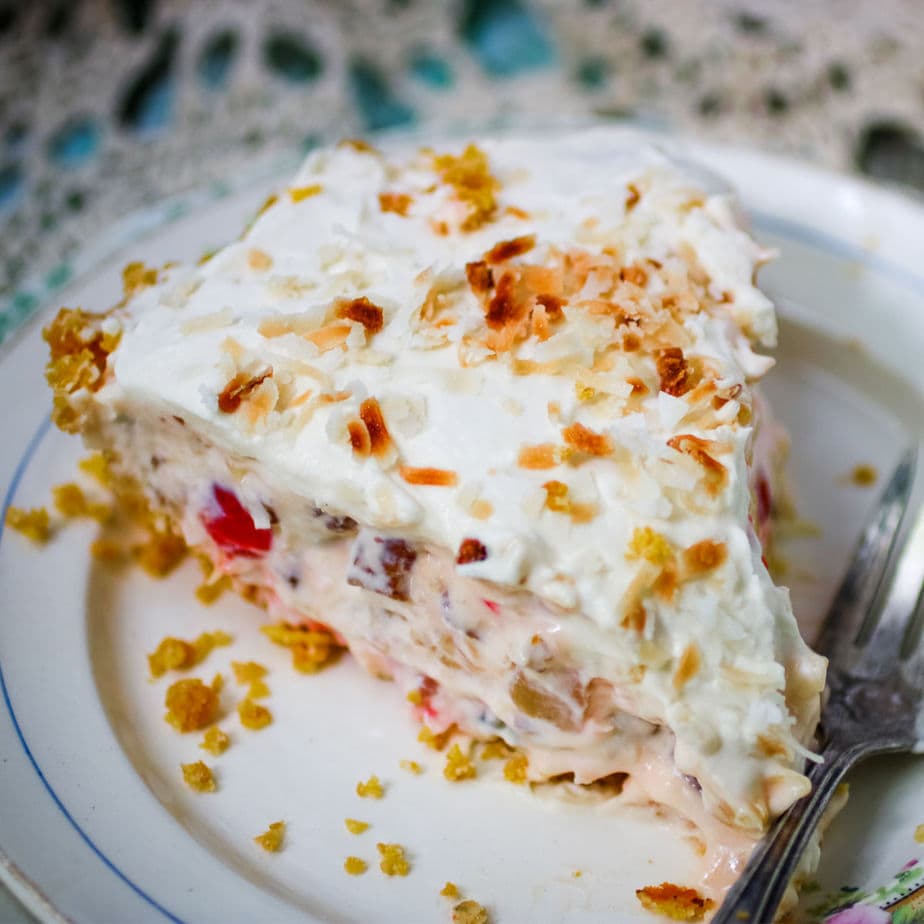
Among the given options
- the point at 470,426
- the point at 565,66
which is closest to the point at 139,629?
the point at 470,426

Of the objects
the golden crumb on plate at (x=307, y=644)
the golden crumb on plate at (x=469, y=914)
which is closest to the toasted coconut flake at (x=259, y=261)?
the golden crumb on plate at (x=307, y=644)

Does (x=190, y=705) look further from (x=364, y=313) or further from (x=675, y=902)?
(x=675, y=902)

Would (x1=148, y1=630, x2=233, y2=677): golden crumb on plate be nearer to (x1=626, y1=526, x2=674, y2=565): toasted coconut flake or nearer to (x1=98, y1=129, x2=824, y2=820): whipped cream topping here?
(x1=98, y1=129, x2=824, y2=820): whipped cream topping

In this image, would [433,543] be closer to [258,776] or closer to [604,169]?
[258,776]

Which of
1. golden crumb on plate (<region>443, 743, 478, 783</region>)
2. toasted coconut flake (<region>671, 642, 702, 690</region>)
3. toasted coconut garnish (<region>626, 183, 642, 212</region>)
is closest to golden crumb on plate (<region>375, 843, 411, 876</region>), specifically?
golden crumb on plate (<region>443, 743, 478, 783</region>)

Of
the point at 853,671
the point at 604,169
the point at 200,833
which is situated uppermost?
the point at 604,169

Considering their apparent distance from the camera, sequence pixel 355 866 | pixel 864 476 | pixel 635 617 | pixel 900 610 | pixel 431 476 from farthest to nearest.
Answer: pixel 864 476 → pixel 900 610 → pixel 355 866 → pixel 431 476 → pixel 635 617

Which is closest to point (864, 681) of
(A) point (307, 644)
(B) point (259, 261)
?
(A) point (307, 644)
